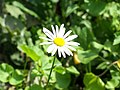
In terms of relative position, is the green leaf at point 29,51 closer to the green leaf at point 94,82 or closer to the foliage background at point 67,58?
the foliage background at point 67,58

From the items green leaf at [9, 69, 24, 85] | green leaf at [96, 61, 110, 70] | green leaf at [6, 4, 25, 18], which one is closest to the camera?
green leaf at [9, 69, 24, 85]

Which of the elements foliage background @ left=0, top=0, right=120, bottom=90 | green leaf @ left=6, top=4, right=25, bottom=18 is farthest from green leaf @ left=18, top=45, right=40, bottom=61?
green leaf @ left=6, top=4, right=25, bottom=18

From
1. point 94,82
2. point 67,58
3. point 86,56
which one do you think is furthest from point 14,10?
point 94,82

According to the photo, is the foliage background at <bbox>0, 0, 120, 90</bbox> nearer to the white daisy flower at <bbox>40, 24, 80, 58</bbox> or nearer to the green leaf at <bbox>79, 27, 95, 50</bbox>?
the green leaf at <bbox>79, 27, 95, 50</bbox>

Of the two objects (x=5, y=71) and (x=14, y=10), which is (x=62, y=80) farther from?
(x=14, y=10)

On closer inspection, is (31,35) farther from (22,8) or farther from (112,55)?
(112,55)

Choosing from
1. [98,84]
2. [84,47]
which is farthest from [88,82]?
[84,47]
